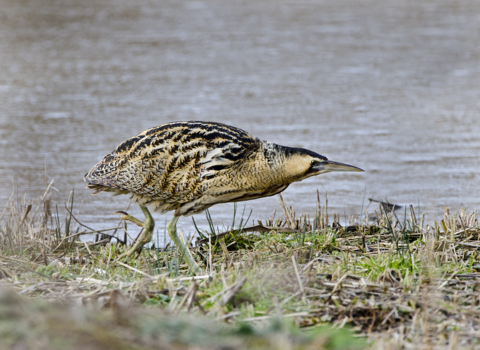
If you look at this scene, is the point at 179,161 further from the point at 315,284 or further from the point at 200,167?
the point at 315,284

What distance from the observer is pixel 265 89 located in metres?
7.63

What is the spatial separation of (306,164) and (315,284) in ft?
3.52

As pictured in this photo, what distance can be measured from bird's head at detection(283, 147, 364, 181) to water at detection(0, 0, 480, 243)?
41.5 inches

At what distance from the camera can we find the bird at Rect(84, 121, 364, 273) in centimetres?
371

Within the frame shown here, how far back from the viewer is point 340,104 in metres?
7.03

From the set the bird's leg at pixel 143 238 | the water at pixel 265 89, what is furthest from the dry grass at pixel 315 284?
the water at pixel 265 89

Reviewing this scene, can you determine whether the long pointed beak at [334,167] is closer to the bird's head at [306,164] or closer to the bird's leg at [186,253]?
the bird's head at [306,164]

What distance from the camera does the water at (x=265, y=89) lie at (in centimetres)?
527

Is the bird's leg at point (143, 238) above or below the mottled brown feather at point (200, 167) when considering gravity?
below

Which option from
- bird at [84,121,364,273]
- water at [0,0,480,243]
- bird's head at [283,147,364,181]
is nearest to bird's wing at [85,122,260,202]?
bird at [84,121,364,273]

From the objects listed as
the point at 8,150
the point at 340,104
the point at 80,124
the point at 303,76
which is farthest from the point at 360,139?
the point at 8,150

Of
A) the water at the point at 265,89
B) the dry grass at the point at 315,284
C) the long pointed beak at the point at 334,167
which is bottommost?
the dry grass at the point at 315,284

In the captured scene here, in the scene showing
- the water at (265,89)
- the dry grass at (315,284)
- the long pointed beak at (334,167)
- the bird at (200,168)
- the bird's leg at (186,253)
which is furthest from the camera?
the water at (265,89)

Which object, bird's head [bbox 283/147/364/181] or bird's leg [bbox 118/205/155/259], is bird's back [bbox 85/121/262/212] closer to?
bird's leg [bbox 118/205/155/259]
